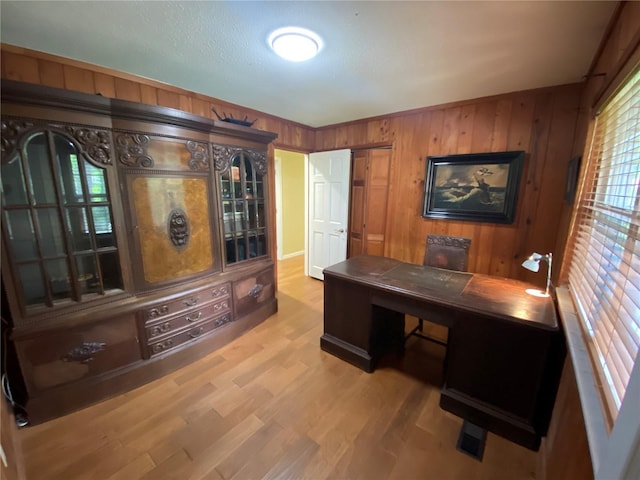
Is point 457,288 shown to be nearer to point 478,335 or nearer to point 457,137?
point 478,335

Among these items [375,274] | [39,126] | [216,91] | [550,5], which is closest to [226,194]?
[216,91]

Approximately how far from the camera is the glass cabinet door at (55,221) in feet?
4.84

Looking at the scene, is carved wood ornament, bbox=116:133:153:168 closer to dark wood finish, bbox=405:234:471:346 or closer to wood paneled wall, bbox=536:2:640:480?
A: dark wood finish, bbox=405:234:471:346

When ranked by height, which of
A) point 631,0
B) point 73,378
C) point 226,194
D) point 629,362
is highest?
point 631,0

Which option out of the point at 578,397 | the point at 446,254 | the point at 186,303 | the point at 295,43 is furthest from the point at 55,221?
the point at 446,254

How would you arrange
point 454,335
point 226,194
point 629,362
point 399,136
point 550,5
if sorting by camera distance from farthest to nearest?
point 399,136
point 226,194
point 454,335
point 550,5
point 629,362

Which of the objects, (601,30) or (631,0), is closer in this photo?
(631,0)

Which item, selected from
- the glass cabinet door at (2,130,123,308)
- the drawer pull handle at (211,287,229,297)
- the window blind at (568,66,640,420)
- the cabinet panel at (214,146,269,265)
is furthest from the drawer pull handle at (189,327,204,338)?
the window blind at (568,66,640,420)

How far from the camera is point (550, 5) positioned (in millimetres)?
1283

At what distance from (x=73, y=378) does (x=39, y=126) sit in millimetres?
1584

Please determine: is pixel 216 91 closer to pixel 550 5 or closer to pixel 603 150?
pixel 550 5

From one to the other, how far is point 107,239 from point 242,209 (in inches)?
43.2

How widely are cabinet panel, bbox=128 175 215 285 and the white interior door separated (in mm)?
1957

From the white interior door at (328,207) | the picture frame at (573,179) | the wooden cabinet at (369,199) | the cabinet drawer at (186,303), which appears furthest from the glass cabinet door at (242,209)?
the picture frame at (573,179)
